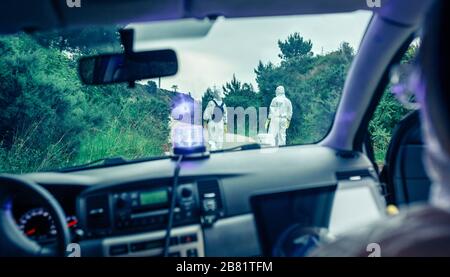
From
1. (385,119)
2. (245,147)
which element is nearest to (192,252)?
(245,147)

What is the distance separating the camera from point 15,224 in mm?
1641

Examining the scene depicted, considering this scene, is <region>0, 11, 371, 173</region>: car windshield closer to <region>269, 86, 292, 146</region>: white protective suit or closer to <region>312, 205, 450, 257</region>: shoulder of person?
<region>269, 86, 292, 146</region>: white protective suit

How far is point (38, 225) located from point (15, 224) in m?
0.07

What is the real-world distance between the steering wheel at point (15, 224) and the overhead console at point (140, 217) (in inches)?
5.7

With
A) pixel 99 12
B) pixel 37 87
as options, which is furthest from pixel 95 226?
pixel 99 12

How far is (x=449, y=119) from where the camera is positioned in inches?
31.9

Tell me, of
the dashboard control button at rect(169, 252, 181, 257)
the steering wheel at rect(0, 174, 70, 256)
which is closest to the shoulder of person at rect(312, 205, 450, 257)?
the dashboard control button at rect(169, 252, 181, 257)

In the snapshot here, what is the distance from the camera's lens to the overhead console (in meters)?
1.74

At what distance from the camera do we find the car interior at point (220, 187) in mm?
1684

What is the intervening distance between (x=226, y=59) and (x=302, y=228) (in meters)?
0.71

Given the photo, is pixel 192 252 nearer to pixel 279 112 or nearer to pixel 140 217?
pixel 140 217

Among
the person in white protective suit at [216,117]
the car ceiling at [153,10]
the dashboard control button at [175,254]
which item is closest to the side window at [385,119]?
the car ceiling at [153,10]

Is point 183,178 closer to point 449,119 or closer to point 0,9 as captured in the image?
point 0,9

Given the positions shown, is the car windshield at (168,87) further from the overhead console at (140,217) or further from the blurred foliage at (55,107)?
the overhead console at (140,217)
